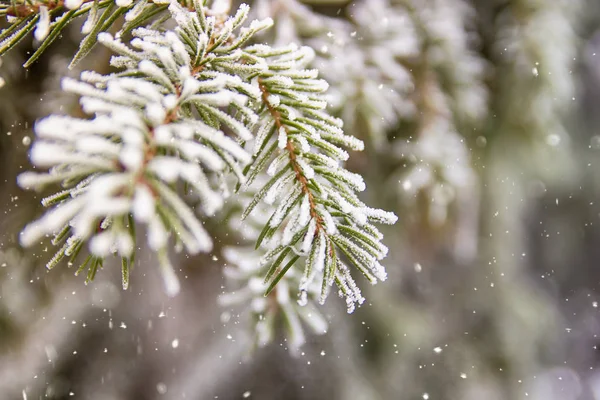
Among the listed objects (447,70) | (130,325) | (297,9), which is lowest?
(130,325)

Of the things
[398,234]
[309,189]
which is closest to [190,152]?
[309,189]

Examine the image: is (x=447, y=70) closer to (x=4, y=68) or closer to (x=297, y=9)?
(x=297, y=9)

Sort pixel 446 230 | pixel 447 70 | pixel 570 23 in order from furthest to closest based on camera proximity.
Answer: pixel 446 230 < pixel 570 23 < pixel 447 70

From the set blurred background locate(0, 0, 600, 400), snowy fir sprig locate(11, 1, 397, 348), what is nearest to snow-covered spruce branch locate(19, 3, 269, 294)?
snowy fir sprig locate(11, 1, 397, 348)

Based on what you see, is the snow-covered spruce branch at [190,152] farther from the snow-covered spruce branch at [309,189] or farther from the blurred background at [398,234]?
the blurred background at [398,234]

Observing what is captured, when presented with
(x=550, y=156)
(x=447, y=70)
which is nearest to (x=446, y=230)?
(x=550, y=156)

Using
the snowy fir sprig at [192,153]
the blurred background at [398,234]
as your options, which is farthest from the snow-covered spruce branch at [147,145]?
the blurred background at [398,234]
